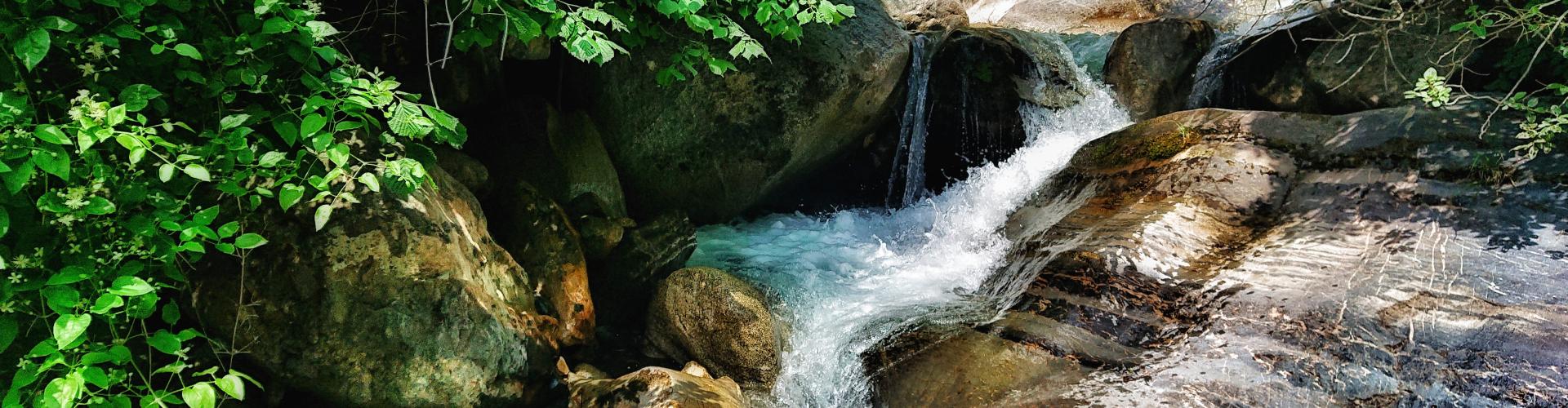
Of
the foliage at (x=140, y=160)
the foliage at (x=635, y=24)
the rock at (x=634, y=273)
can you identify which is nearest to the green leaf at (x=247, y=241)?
the foliage at (x=140, y=160)

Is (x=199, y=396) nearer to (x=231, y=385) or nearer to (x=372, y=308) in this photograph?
(x=231, y=385)

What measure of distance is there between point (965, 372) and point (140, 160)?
3526 millimetres

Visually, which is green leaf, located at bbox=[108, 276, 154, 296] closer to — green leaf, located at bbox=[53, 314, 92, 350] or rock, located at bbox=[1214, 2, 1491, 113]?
green leaf, located at bbox=[53, 314, 92, 350]

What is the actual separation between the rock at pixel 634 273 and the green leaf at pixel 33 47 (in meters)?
3.21

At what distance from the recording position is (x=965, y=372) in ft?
12.1

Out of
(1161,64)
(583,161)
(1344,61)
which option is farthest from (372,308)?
(1161,64)

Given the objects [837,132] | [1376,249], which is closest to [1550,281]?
[1376,249]

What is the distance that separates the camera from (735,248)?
21.2 feet

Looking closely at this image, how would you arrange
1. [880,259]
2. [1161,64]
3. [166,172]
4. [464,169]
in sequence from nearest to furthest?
[166,172], [464,169], [880,259], [1161,64]

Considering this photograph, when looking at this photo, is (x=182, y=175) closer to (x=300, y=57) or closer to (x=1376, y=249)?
(x=300, y=57)

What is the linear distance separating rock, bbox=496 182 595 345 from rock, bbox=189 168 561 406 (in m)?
0.76

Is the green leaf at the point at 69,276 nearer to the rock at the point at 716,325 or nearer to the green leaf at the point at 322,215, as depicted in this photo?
the green leaf at the point at 322,215

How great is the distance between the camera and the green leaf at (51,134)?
2.15 m

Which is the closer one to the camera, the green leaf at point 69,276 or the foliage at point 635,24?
the green leaf at point 69,276
